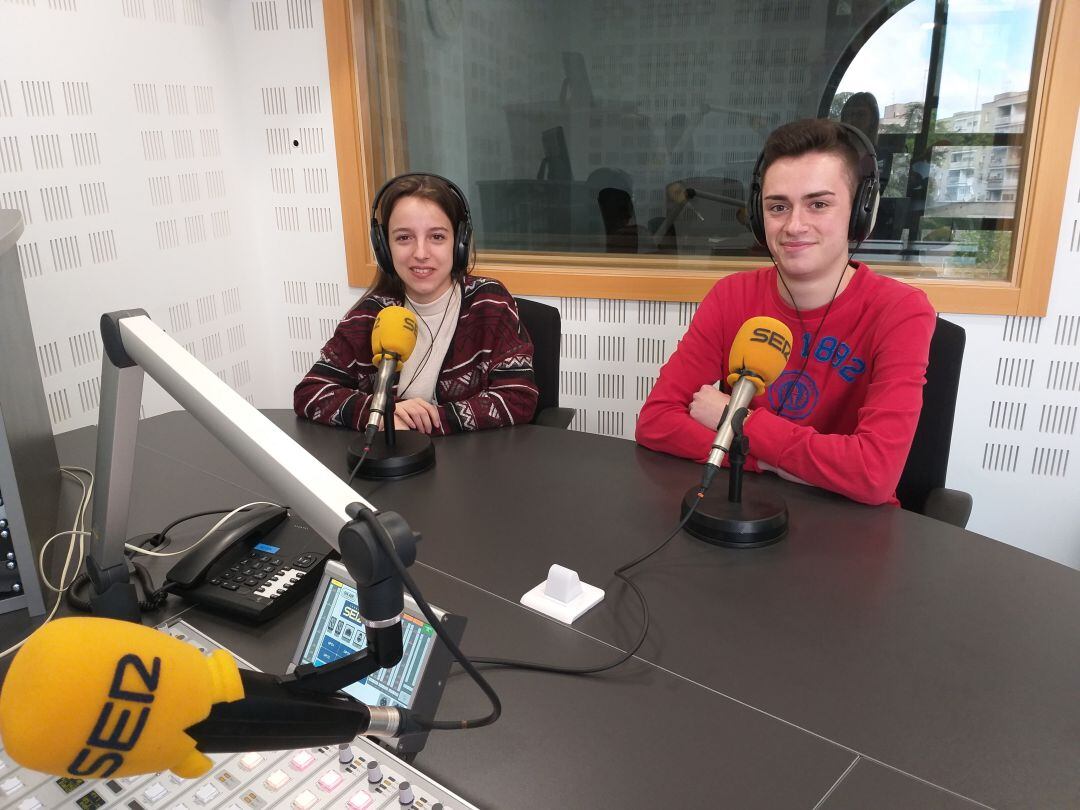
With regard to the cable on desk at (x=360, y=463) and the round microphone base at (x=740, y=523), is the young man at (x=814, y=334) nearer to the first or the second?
the round microphone base at (x=740, y=523)

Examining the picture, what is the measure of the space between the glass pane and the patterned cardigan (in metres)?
0.88

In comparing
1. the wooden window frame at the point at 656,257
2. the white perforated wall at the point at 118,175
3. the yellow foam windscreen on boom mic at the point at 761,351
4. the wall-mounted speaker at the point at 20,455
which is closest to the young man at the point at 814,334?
the yellow foam windscreen on boom mic at the point at 761,351

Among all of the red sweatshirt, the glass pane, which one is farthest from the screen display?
the glass pane

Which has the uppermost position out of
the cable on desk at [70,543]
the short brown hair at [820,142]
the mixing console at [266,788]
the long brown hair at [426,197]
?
the short brown hair at [820,142]

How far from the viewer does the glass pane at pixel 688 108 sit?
2076 millimetres

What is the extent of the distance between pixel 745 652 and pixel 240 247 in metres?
2.42

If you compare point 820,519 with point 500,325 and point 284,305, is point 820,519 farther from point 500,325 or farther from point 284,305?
point 284,305

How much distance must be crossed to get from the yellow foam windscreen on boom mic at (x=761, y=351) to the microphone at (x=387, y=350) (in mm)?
521

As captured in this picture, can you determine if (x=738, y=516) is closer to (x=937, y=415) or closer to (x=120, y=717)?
(x=937, y=415)

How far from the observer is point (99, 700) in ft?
1.10

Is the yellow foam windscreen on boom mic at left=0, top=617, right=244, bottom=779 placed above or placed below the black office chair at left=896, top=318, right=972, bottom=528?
above

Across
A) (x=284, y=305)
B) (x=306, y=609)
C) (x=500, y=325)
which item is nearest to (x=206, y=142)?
(x=284, y=305)

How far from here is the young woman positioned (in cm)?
172

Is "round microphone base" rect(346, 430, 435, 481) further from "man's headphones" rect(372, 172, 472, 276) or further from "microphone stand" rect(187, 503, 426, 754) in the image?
"microphone stand" rect(187, 503, 426, 754)
